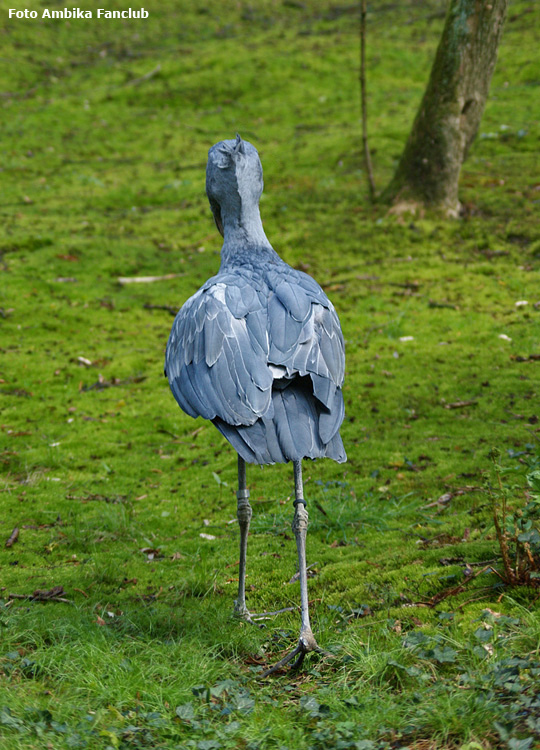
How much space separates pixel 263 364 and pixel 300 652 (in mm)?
1631

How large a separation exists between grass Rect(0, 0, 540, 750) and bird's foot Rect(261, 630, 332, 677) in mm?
67

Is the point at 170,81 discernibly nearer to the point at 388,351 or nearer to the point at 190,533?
the point at 388,351

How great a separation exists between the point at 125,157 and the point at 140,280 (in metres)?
8.26

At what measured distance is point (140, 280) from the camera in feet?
42.5

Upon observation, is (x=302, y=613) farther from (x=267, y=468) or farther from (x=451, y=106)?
(x=451, y=106)

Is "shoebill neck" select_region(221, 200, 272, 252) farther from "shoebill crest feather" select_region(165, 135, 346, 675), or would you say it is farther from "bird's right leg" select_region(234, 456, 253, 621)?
"bird's right leg" select_region(234, 456, 253, 621)

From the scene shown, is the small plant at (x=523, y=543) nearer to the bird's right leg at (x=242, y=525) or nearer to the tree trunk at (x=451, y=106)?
the bird's right leg at (x=242, y=525)

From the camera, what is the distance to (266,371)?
4109mm

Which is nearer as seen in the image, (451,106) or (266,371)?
(266,371)

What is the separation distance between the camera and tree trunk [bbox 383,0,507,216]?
12484 millimetres

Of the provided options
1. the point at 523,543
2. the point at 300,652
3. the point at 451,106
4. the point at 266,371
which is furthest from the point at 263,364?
the point at 451,106

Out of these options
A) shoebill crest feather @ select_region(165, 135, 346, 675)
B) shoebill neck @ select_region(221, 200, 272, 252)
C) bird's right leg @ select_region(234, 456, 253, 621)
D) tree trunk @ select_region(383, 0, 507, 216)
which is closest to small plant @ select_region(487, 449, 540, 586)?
shoebill crest feather @ select_region(165, 135, 346, 675)

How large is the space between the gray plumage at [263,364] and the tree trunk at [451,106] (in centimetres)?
910

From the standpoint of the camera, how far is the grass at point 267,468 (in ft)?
11.3
